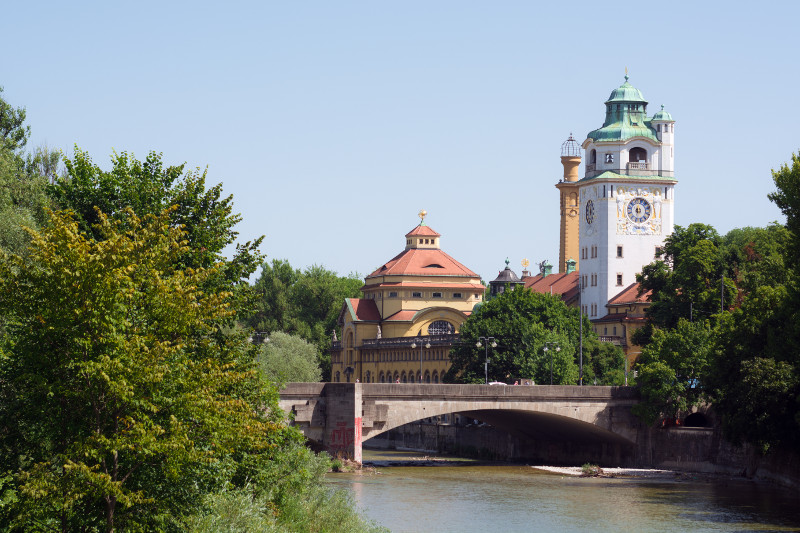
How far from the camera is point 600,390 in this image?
76125mm

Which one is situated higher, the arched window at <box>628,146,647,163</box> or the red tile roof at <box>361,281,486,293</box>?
the arched window at <box>628,146,647,163</box>

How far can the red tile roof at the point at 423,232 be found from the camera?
142375 millimetres

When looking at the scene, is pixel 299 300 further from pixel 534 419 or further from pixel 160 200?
pixel 160 200

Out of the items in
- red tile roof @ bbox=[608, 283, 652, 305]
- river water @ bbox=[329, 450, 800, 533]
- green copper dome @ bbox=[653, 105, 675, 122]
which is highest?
green copper dome @ bbox=[653, 105, 675, 122]

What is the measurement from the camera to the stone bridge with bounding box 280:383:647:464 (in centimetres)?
7056

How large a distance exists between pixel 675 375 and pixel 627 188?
200 feet

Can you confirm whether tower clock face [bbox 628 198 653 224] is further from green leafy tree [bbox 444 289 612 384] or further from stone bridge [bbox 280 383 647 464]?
stone bridge [bbox 280 383 647 464]

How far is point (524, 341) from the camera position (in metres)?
97.2

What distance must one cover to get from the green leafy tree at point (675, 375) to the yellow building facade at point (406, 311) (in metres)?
52.4

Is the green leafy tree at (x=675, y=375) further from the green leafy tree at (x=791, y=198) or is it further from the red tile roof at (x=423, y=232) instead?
the red tile roof at (x=423, y=232)

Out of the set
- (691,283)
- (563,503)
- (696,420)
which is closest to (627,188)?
(691,283)

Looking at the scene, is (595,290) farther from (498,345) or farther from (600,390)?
(600,390)

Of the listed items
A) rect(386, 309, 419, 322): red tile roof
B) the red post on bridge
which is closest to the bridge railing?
rect(386, 309, 419, 322): red tile roof

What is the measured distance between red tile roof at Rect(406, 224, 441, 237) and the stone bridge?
62710 mm
